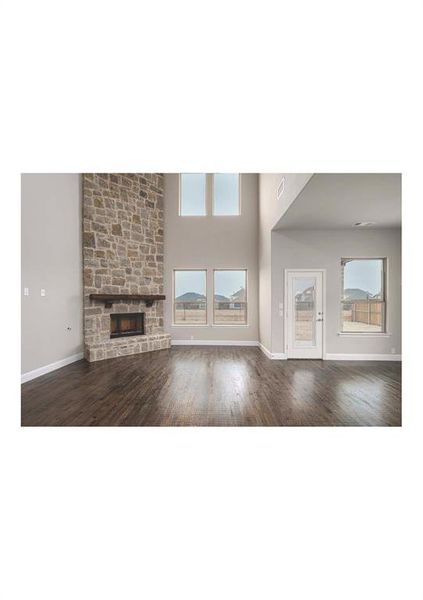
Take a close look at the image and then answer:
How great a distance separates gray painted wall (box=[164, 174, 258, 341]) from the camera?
29.6 ft

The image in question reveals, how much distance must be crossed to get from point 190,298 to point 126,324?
6.04 feet

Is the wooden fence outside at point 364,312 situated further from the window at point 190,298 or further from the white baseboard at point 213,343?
the window at point 190,298

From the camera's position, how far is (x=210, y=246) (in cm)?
909

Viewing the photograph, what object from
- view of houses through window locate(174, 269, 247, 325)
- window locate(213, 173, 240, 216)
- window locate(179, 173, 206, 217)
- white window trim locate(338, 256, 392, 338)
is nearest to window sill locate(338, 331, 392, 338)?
white window trim locate(338, 256, 392, 338)

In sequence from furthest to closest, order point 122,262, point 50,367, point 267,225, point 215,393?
point 122,262, point 267,225, point 50,367, point 215,393

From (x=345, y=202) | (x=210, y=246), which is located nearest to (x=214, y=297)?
(x=210, y=246)

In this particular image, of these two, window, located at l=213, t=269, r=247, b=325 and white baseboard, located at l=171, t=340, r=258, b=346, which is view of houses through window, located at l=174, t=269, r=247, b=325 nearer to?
window, located at l=213, t=269, r=247, b=325

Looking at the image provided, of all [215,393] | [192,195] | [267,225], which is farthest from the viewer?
[192,195]

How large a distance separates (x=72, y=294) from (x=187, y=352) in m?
2.61

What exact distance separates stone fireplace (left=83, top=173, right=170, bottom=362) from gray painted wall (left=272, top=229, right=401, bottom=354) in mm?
2898

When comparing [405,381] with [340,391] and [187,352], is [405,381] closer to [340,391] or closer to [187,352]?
[340,391]

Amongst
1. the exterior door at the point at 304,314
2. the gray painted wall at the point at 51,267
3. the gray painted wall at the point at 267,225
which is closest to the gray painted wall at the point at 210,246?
the gray painted wall at the point at 267,225

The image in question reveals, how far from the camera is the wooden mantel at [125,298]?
7.12 meters

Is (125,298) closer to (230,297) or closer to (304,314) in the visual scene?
(230,297)
